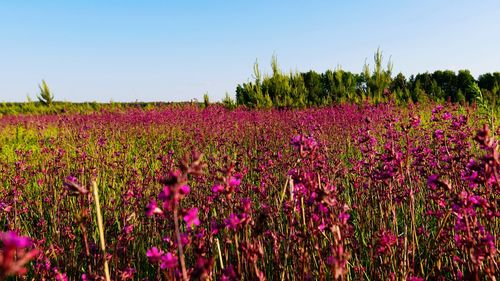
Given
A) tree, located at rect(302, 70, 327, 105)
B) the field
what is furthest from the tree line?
the field

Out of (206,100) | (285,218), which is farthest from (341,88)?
(285,218)

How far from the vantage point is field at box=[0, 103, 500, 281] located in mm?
1539

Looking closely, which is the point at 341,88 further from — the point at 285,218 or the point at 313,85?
the point at 285,218

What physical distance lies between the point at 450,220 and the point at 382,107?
10.6m

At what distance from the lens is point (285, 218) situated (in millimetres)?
4402

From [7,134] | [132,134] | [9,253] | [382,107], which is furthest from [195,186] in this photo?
[7,134]

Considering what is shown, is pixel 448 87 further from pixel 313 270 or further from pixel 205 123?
pixel 313 270

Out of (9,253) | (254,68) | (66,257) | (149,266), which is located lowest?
(149,266)

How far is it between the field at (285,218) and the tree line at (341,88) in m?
12.1

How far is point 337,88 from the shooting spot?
22453mm

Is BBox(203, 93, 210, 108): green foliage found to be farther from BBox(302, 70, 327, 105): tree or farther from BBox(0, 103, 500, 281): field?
BBox(0, 103, 500, 281): field

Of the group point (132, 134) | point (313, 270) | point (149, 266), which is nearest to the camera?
point (313, 270)

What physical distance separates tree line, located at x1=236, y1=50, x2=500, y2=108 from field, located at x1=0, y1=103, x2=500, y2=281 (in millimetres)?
12106

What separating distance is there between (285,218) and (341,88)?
18648 mm
